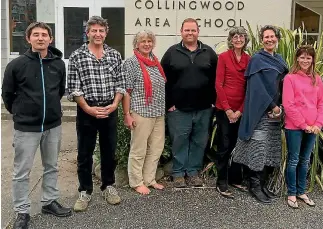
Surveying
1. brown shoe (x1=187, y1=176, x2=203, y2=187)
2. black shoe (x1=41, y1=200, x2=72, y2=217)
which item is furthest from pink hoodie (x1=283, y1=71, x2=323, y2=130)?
black shoe (x1=41, y1=200, x2=72, y2=217)

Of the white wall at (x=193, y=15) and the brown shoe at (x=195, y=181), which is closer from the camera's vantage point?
the brown shoe at (x=195, y=181)

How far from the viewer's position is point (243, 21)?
288 inches

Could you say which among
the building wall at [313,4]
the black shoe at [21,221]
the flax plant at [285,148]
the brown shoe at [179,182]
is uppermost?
the building wall at [313,4]

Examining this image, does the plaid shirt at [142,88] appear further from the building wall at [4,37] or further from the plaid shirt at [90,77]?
the building wall at [4,37]

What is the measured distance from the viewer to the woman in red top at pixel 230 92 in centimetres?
448

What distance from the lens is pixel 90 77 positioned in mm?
4102

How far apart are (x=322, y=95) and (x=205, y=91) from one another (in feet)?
3.89

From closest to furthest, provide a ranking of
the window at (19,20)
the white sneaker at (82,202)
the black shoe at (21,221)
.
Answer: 1. the black shoe at (21,221)
2. the white sneaker at (82,202)
3. the window at (19,20)

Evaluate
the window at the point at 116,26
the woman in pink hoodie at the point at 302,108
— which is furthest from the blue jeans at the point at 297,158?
the window at the point at 116,26

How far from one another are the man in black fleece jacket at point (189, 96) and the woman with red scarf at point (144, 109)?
0.43ft

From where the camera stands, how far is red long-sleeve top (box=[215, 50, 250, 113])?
4.48 m

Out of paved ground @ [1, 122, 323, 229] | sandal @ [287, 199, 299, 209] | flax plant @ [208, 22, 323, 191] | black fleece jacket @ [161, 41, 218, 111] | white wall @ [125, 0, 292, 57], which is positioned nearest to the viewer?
paved ground @ [1, 122, 323, 229]

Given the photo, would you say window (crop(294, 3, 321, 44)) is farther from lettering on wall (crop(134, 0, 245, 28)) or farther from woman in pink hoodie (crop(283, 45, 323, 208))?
woman in pink hoodie (crop(283, 45, 323, 208))

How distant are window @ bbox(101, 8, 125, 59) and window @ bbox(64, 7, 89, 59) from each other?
479 mm
